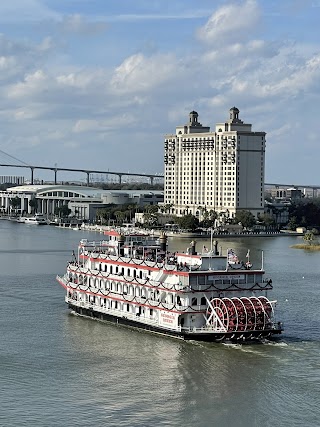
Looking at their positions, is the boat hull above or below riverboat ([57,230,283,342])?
below

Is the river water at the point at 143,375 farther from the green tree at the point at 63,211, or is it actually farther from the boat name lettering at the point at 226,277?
the green tree at the point at 63,211

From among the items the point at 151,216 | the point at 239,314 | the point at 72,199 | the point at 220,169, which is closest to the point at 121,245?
the point at 239,314

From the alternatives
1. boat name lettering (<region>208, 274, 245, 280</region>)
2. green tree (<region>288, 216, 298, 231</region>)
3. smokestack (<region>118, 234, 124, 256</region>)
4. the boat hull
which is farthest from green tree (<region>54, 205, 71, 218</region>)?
boat name lettering (<region>208, 274, 245, 280</region>)

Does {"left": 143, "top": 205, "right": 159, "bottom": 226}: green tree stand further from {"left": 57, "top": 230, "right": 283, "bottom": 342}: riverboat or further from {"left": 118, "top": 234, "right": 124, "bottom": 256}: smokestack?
{"left": 57, "top": 230, "right": 283, "bottom": 342}: riverboat

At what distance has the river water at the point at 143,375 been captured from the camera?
685 inches

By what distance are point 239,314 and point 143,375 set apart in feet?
10.5

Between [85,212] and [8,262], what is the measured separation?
50898 mm

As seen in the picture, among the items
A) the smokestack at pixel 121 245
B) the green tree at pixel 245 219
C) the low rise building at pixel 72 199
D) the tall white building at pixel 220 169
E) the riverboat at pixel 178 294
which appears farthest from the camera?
the low rise building at pixel 72 199

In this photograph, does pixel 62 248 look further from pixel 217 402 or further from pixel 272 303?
pixel 217 402

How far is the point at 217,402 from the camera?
1819 cm

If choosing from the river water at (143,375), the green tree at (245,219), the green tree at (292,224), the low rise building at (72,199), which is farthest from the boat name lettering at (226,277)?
the low rise building at (72,199)

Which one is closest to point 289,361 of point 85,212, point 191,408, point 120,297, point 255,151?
point 191,408

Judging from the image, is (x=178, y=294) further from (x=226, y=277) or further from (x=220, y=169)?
(x=220, y=169)

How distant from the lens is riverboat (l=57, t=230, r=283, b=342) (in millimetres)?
22250
